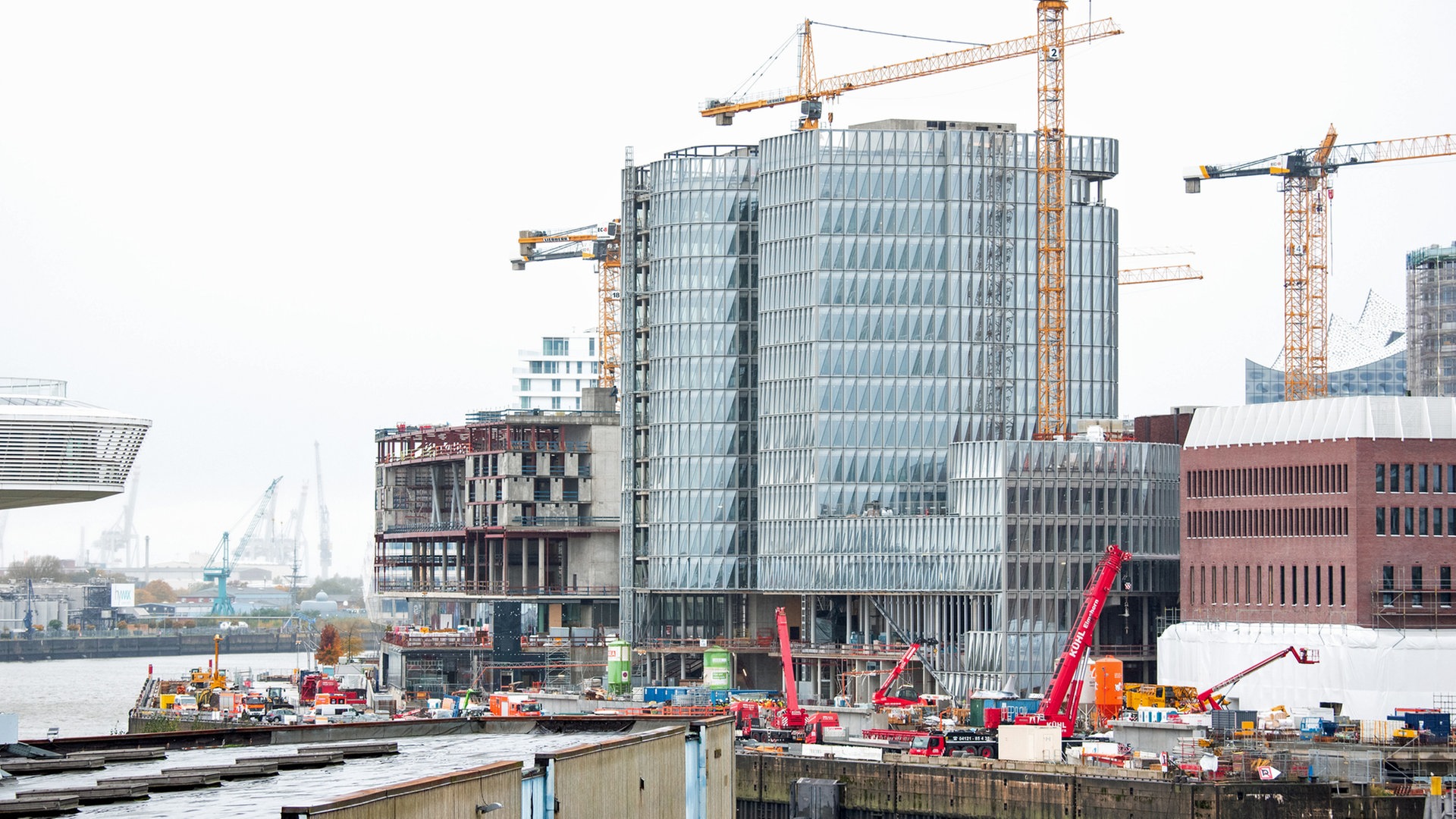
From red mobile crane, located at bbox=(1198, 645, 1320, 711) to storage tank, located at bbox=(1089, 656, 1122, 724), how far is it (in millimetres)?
5351

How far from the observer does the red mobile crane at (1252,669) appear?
465ft

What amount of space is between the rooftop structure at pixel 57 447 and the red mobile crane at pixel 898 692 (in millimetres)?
64709

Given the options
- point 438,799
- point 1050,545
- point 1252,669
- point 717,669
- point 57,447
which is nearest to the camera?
point 438,799

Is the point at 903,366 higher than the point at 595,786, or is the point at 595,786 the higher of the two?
the point at 903,366

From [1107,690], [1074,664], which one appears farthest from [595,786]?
[1107,690]

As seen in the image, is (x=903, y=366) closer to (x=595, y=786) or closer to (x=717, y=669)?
(x=717, y=669)

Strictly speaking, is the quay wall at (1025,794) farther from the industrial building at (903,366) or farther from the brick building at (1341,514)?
the industrial building at (903,366)

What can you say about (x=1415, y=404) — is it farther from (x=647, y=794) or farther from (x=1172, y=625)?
(x=647, y=794)

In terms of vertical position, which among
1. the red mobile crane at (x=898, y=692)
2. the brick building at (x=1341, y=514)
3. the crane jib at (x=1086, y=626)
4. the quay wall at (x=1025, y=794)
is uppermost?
the brick building at (x=1341, y=514)

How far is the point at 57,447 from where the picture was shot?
106750 mm

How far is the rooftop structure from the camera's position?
10625cm

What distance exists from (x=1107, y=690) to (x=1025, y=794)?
97.7 feet

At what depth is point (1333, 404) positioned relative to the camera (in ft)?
499

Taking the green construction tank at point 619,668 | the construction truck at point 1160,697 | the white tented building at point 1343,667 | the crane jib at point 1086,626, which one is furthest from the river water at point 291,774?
the green construction tank at point 619,668
